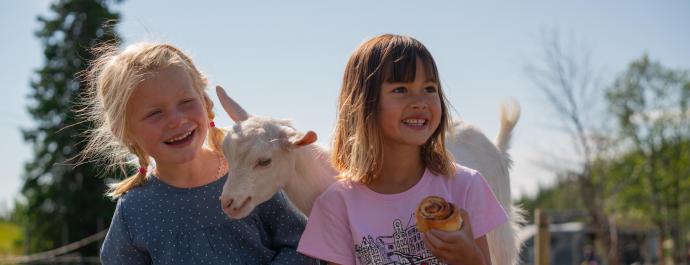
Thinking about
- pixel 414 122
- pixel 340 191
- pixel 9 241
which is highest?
pixel 414 122

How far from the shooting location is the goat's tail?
4.16 metres

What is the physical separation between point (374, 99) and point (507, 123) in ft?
7.60

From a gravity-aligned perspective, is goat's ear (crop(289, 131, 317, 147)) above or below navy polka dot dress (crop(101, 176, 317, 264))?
above

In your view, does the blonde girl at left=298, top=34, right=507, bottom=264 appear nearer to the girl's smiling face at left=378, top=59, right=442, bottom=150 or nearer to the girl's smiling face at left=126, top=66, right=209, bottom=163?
the girl's smiling face at left=378, top=59, right=442, bottom=150

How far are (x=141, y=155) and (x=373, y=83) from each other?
0.94 meters

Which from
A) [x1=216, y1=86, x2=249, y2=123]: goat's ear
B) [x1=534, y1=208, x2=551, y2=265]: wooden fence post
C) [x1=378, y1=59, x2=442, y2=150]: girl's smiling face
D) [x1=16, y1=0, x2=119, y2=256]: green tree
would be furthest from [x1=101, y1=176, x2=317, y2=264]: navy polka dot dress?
[x1=16, y1=0, x2=119, y2=256]: green tree

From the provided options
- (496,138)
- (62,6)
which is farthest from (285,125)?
(62,6)

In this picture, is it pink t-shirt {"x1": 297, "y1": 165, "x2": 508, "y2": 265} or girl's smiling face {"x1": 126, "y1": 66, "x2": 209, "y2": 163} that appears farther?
girl's smiling face {"x1": 126, "y1": 66, "x2": 209, "y2": 163}

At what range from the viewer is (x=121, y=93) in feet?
7.20

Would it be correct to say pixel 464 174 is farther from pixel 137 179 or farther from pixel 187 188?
pixel 137 179

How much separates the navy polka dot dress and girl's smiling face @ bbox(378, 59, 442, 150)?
0.54 metres

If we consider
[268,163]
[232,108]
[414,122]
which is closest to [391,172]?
[414,122]

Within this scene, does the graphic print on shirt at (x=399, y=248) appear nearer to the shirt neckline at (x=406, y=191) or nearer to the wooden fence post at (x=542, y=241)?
the shirt neckline at (x=406, y=191)

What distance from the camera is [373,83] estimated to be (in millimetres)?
2072
